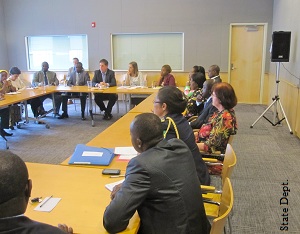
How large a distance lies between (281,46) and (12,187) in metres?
5.86

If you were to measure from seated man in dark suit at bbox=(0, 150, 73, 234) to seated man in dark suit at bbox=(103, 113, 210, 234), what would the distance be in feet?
1.26

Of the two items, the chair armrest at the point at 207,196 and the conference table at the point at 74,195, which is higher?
the conference table at the point at 74,195

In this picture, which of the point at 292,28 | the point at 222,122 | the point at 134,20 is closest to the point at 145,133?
the point at 222,122

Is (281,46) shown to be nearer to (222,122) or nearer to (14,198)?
(222,122)

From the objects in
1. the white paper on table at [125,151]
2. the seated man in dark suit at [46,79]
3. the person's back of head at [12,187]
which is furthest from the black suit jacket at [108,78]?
the person's back of head at [12,187]

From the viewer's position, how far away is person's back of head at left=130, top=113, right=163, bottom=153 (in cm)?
155

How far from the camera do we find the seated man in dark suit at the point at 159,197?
138 cm

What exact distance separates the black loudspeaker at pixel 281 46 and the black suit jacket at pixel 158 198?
5.10 m

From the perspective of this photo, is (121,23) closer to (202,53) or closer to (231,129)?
(202,53)

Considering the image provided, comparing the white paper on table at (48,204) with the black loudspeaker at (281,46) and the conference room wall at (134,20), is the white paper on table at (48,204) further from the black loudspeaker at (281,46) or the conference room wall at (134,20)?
the conference room wall at (134,20)

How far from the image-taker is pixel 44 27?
934 centimetres

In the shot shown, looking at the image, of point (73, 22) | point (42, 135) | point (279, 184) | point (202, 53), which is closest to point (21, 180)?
point (279, 184)

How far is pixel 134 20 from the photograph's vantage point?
8.76 metres

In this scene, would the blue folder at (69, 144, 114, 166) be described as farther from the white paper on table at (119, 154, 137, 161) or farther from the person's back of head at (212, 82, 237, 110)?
the person's back of head at (212, 82, 237, 110)
